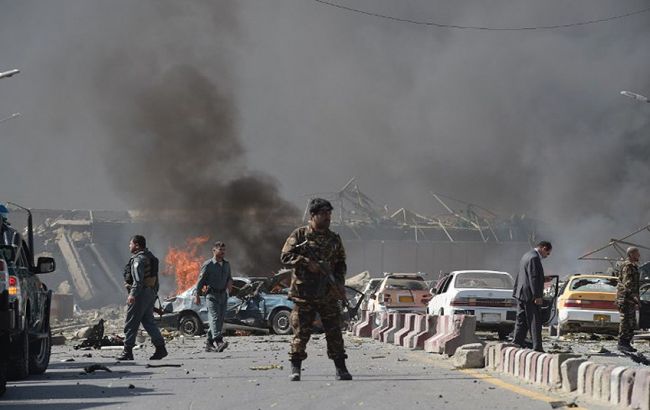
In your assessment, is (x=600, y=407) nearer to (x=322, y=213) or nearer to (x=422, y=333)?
(x=322, y=213)

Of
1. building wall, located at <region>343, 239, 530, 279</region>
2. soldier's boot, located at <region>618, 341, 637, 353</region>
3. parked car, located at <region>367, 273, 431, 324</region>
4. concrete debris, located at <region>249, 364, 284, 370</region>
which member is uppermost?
building wall, located at <region>343, 239, 530, 279</region>

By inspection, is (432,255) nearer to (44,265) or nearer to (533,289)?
(533,289)

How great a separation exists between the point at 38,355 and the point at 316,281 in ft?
13.1

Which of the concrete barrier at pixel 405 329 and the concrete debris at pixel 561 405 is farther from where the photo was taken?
the concrete barrier at pixel 405 329

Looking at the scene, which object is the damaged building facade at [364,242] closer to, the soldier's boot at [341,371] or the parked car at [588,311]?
the parked car at [588,311]

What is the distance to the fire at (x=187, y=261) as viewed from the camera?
58372 millimetres

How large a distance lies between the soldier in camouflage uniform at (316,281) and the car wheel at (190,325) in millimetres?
15472

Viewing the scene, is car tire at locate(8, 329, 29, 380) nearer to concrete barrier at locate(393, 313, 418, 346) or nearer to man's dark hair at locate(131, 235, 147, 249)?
man's dark hair at locate(131, 235, 147, 249)

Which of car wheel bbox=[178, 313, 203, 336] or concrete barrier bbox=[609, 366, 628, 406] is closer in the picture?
concrete barrier bbox=[609, 366, 628, 406]

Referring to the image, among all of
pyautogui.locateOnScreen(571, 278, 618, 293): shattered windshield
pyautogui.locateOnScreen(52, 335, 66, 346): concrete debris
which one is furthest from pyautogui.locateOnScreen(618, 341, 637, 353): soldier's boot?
pyautogui.locateOnScreen(52, 335, 66, 346): concrete debris

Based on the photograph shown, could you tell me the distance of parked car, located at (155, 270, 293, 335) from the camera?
27.1 m

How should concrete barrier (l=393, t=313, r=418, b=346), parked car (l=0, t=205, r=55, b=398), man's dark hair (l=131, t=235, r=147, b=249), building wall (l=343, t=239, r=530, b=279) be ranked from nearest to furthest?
1. parked car (l=0, t=205, r=55, b=398)
2. man's dark hair (l=131, t=235, r=147, b=249)
3. concrete barrier (l=393, t=313, r=418, b=346)
4. building wall (l=343, t=239, r=530, b=279)

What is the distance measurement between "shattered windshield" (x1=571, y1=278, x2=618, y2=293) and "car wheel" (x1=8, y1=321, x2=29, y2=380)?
1322 cm

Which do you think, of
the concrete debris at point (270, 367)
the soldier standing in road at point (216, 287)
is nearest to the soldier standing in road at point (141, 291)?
the concrete debris at point (270, 367)
